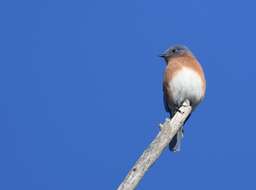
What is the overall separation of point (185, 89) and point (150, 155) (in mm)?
2851

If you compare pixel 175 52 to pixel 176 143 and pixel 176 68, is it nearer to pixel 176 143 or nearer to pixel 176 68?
pixel 176 68

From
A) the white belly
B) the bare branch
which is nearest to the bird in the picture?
the white belly

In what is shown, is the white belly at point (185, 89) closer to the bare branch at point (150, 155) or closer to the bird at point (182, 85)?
the bird at point (182, 85)

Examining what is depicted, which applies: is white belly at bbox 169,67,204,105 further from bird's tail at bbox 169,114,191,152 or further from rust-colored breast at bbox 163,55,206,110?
bird's tail at bbox 169,114,191,152

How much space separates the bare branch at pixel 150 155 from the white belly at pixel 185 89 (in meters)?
1.67

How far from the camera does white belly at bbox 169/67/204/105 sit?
10633 mm

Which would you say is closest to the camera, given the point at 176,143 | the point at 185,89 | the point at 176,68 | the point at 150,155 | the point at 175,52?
the point at 150,155

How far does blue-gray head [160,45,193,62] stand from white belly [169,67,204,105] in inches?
34.0

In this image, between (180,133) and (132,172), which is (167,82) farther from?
(132,172)

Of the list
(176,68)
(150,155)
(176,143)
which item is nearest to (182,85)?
(176,68)

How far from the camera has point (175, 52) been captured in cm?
1158

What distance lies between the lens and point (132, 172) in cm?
773

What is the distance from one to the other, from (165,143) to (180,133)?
2099 millimetres

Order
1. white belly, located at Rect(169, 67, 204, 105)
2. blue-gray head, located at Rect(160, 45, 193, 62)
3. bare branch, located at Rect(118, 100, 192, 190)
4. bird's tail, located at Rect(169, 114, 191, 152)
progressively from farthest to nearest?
blue-gray head, located at Rect(160, 45, 193, 62) < white belly, located at Rect(169, 67, 204, 105) < bird's tail, located at Rect(169, 114, 191, 152) < bare branch, located at Rect(118, 100, 192, 190)
